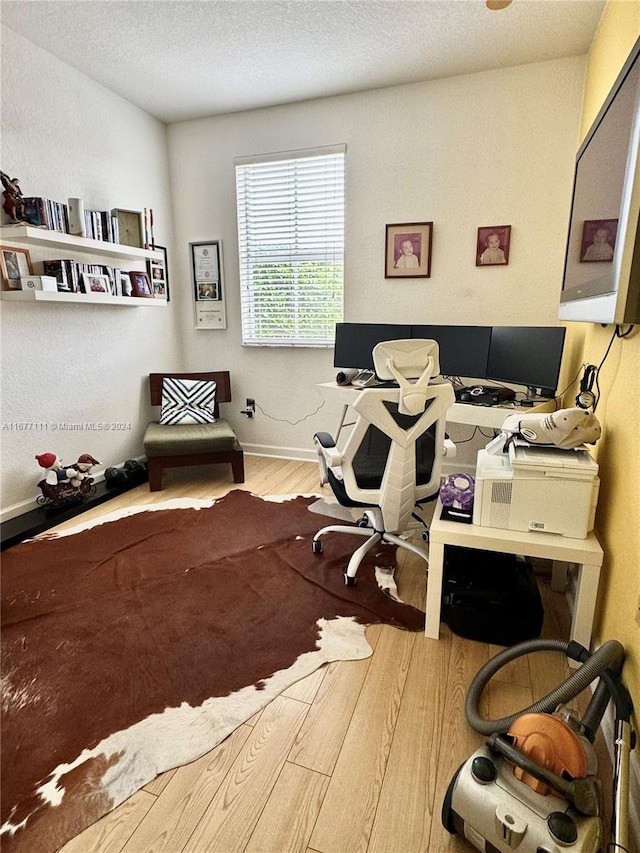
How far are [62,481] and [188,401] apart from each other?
46.0 inches

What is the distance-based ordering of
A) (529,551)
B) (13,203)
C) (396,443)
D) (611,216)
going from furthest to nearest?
(13,203), (396,443), (529,551), (611,216)

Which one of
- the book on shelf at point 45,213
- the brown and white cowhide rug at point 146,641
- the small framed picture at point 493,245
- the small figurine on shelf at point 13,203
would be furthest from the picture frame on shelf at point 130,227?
the small framed picture at point 493,245

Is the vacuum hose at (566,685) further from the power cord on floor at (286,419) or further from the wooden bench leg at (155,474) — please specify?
the power cord on floor at (286,419)

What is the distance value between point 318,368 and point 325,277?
71 centimetres

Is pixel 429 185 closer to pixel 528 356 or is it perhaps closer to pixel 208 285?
pixel 528 356

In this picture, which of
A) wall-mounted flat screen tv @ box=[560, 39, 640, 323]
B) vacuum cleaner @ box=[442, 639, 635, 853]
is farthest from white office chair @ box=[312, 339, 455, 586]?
vacuum cleaner @ box=[442, 639, 635, 853]

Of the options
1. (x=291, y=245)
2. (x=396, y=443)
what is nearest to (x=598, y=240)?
(x=396, y=443)

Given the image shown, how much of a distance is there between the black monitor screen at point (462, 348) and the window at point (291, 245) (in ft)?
2.99

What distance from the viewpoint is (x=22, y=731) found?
1388 millimetres

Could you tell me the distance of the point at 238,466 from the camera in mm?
3414

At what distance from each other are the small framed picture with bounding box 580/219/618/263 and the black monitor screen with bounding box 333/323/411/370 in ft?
4.63

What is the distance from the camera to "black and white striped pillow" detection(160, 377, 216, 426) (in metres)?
3.69

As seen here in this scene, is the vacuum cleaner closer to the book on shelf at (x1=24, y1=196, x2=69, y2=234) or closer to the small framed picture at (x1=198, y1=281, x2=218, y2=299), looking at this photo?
the book on shelf at (x1=24, y1=196, x2=69, y2=234)

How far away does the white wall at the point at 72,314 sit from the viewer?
8.75ft
